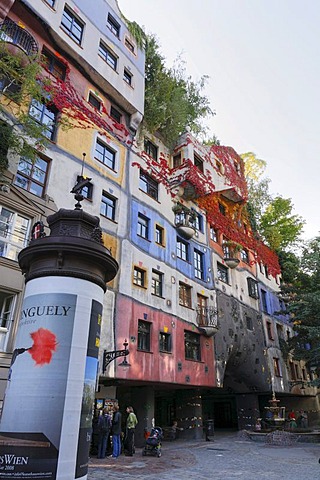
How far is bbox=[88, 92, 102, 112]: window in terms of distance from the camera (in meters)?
18.0

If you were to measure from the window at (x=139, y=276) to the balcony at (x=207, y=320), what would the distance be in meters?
4.89

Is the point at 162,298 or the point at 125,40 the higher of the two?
the point at 125,40

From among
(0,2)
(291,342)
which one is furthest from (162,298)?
(291,342)

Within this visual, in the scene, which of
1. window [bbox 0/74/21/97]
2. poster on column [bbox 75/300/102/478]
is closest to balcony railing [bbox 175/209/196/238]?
window [bbox 0/74/21/97]

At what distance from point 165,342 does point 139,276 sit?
3.54 metres

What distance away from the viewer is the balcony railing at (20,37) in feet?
45.0

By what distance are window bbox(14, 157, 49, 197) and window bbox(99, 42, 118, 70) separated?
839 cm

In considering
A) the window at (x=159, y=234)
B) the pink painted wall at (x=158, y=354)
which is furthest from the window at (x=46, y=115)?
the pink painted wall at (x=158, y=354)

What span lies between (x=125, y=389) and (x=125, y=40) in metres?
19.7

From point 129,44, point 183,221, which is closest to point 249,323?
point 183,221

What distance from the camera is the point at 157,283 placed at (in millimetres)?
18375

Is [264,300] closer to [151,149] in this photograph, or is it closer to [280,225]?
[280,225]

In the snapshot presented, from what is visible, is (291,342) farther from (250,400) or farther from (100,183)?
(100,183)

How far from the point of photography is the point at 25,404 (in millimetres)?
5102
